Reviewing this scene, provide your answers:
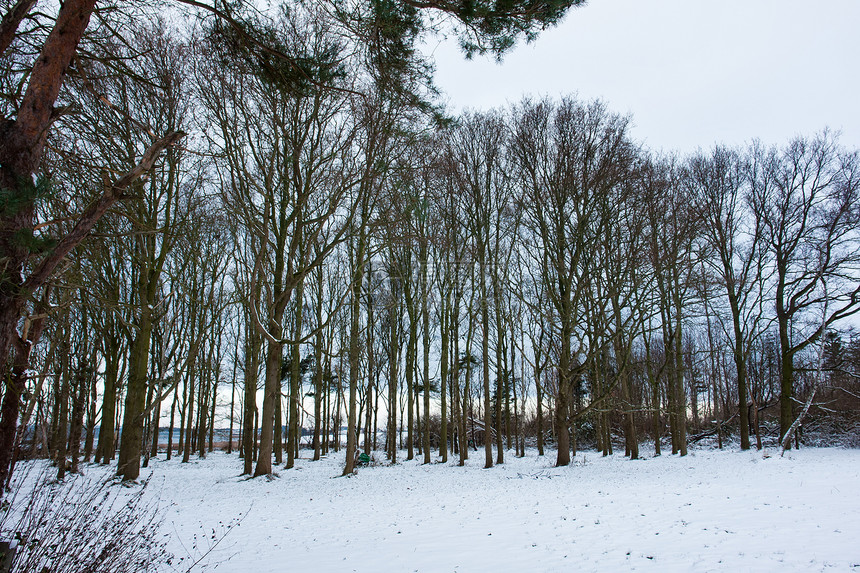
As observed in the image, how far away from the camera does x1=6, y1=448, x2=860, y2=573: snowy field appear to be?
16.0 feet

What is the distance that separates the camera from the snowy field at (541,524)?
4.87 metres

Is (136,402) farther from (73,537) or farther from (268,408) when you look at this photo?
(73,537)

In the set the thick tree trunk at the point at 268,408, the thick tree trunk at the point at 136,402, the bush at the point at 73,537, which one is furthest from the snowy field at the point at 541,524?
the thick tree trunk at the point at 268,408

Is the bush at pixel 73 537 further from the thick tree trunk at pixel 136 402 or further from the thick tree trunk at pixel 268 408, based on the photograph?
the thick tree trunk at pixel 268 408

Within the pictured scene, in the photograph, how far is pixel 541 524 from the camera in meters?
6.55

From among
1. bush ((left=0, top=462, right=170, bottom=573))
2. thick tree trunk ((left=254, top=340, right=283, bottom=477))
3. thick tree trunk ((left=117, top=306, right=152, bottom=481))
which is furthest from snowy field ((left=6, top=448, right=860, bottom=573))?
thick tree trunk ((left=254, top=340, right=283, bottom=477))

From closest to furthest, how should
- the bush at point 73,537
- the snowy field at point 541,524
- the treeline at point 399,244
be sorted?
the bush at point 73,537
the snowy field at point 541,524
the treeline at point 399,244

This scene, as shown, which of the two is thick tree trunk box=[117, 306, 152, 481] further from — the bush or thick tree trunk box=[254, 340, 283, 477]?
the bush

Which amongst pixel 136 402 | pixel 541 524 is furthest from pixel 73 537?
pixel 136 402

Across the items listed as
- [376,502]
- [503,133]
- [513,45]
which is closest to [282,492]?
[376,502]

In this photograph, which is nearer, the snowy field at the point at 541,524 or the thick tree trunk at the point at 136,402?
the snowy field at the point at 541,524

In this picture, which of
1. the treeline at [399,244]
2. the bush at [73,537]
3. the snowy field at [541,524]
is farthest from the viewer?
the treeline at [399,244]

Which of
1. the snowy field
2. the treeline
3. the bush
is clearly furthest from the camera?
the treeline

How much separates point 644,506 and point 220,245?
1508 centimetres
